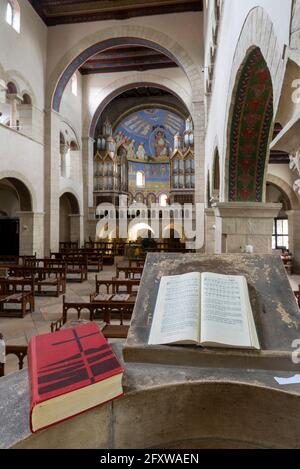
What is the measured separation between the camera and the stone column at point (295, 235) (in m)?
14.1

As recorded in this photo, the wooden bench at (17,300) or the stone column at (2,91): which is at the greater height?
the stone column at (2,91)

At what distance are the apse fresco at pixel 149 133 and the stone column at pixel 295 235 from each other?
528 inches

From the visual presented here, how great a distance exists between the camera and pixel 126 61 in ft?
58.2

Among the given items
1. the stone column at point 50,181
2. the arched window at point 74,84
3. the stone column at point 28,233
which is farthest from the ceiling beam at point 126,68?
the stone column at point 28,233

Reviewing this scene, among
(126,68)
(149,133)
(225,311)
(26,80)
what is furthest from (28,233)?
(149,133)

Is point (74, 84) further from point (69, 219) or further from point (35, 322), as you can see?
point (35, 322)

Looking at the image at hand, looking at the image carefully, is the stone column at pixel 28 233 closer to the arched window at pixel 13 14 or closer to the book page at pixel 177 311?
the arched window at pixel 13 14

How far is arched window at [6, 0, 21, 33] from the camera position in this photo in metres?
11.9

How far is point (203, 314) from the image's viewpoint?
1220 millimetres

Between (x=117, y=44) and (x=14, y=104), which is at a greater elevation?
(x=117, y=44)

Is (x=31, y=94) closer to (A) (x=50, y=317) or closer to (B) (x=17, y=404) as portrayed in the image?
(A) (x=50, y=317)

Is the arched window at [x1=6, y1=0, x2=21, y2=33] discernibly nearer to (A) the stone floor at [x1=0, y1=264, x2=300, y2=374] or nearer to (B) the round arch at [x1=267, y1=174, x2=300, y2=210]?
(A) the stone floor at [x1=0, y1=264, x2=300, y2=374]

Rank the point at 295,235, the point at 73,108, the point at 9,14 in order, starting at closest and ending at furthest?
the point at 9,14, the point at 295,235, the point at 73,108

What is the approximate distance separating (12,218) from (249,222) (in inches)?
543
